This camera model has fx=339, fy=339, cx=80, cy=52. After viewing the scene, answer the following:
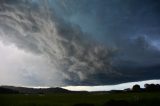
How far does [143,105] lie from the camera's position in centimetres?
5572

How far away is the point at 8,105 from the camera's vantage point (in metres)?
65.6

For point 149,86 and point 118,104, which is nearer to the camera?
point 118,104

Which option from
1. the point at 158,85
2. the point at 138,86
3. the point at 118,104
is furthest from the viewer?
the point at 138,86

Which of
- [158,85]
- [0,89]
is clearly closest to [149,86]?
[158,85]

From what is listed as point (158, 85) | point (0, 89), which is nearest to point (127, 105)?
point (158, 85)

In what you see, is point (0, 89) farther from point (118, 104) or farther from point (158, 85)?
point (118, 104)

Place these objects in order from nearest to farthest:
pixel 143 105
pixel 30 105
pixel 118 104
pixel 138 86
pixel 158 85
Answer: pixel 118 104 → pixel 143 105 → pixel 30 105 → pixel 158 85 → pixel 138 86

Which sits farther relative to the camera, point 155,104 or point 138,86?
point 138,86

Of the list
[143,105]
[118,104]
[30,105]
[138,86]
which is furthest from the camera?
[138,86]

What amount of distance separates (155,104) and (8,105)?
92.0 ft

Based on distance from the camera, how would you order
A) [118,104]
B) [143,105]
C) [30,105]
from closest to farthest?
[118,104], [143,105], [30,105]

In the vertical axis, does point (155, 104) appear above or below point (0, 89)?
below

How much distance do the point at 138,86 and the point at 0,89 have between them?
239ft

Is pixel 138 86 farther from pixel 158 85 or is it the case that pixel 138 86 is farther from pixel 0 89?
pixel 0 89
